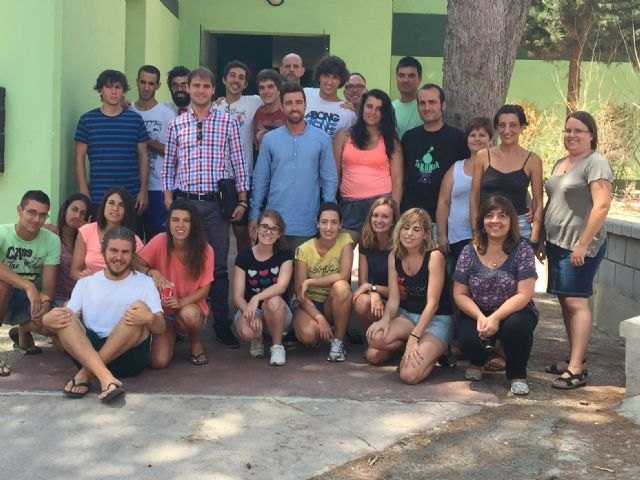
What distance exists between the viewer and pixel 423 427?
189 inches

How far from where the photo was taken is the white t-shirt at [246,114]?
702 centimetres

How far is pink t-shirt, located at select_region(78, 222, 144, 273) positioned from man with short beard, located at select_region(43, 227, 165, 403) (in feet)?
1.16

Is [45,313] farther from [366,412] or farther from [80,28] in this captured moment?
[80,28]

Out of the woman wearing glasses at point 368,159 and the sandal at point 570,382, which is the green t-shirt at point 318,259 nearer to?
the woman wearing glasses at point 368,159

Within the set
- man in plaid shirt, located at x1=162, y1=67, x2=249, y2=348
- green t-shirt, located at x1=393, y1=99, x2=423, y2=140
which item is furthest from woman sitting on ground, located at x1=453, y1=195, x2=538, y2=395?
man in plaid shirt, located at x1=162, y1=67, x2=249, y2=348

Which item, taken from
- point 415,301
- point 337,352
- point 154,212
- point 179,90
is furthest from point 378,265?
point 179,90

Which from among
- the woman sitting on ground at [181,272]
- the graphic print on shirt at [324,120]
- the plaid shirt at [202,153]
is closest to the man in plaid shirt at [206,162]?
the plaid shirt at [202,153]

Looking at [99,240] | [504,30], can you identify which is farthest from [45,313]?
[504,30]

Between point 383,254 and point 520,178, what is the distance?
1.03 m

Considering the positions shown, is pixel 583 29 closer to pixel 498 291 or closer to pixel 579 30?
pixel 579 30

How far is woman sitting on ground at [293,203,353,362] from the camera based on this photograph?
6164 mm

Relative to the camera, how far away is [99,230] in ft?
19.7

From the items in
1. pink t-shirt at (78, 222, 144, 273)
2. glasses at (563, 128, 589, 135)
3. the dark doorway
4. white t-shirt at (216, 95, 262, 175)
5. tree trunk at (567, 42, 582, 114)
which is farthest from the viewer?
tree trunk at (567, 42, 582, 114)

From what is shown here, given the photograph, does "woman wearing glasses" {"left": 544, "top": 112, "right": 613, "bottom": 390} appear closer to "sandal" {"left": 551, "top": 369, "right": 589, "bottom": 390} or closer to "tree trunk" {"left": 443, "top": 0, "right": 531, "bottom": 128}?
"sandal" {"left": 551, "top": 369, "right": 589, "bottom": 390}
